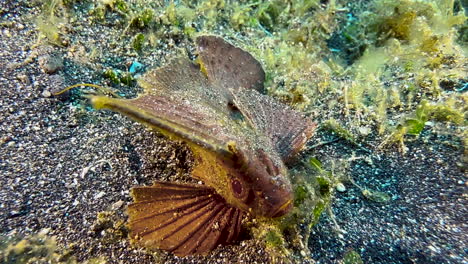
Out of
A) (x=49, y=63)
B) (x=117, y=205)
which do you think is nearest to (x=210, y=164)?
(x=117, y=205)

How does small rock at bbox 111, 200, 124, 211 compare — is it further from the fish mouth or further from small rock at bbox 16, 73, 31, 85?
small rock at bbox 16, 73, 31, 85

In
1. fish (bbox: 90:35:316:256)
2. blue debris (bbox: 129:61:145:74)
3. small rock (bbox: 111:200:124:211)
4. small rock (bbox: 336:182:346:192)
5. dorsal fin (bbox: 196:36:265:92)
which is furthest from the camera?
blue debris (bbox: 129:61:145:74)

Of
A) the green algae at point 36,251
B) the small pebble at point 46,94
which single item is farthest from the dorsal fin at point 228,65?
the green algae at point 36,251

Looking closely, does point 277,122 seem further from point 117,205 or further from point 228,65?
point 117,205

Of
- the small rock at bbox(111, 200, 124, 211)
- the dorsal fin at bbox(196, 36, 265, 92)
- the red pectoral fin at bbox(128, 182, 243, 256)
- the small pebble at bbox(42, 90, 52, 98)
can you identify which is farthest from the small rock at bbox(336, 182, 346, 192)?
the small pebble at bbox(42, 90, 52, 98)

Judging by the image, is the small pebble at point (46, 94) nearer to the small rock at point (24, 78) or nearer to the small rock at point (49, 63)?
the small rock at point (24, 78)

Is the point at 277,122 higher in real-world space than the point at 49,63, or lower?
lower

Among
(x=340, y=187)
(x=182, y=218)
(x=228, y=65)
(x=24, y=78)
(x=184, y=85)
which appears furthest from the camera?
(x=228, y=65)
